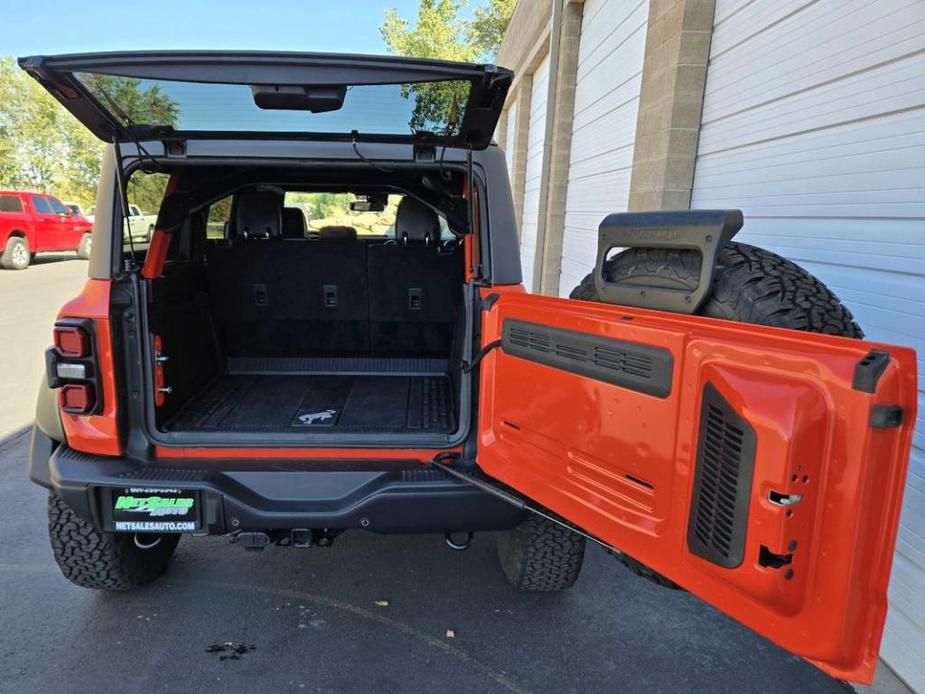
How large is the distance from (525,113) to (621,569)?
10157 millimetres

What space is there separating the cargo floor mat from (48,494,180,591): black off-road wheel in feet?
1.70

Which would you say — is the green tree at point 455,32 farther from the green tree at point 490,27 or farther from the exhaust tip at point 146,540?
the exhaust tip at point 146,540

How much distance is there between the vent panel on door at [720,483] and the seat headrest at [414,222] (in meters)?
2.71

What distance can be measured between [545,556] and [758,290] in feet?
5.09

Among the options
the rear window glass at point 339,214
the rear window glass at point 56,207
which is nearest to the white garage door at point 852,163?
the rear window glass at point 339,214

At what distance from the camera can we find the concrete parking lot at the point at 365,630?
92.7 inches

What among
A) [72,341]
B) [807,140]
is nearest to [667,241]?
[807,140]

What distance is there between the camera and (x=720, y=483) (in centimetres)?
147

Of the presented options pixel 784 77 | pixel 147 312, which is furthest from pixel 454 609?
pixel 784 77

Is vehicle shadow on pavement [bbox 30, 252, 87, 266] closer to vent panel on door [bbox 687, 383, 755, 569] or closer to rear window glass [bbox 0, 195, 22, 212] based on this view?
rear window glass [bbox 0, 195, 22, 212]

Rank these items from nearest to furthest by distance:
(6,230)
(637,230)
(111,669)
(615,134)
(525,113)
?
(637,230)
(111,669)
(615,134)
(525,113)
(6,230)

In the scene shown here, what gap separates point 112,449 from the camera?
2395mm

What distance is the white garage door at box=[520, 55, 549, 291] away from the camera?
32.8ft

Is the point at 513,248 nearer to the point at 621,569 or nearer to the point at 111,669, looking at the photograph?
the point at 621,569
